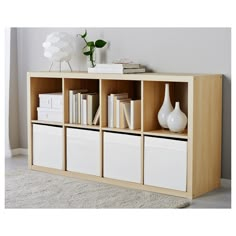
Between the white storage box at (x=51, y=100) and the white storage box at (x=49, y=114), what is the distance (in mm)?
32

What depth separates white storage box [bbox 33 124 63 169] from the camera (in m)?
4.69

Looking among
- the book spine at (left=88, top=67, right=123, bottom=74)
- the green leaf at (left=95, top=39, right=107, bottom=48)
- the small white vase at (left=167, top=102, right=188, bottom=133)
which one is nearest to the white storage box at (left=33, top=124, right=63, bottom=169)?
the book spine at (left=88, top=67, right=123, bottom=74)

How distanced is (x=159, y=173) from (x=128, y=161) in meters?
0.29

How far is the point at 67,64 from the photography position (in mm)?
5164

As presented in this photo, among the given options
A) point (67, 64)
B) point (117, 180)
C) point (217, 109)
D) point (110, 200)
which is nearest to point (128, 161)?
point (117, 180)

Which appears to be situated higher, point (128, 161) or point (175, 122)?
point (175, 122)

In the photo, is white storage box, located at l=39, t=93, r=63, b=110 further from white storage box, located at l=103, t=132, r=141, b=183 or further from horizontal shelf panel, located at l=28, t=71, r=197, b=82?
white storage box, located at l=103, t=132, r=141, b=183

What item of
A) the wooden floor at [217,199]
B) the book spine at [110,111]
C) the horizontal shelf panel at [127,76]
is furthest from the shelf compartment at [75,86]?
the wooden floor at [217,199]

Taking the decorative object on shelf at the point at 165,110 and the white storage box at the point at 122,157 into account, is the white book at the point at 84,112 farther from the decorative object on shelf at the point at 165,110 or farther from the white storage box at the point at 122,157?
the decorative object on shelf at the point at 165,110

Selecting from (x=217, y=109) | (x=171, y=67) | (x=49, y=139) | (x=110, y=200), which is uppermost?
(x=171, y=67)

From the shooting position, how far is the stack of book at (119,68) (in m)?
4.23

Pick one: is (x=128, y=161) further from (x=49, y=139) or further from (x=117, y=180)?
(x=49, y=139)

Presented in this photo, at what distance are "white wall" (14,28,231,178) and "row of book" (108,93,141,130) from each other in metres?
0.43

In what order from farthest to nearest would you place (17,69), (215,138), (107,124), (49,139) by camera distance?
(17,69)
(49,139)
(107,124)
(215,138)
